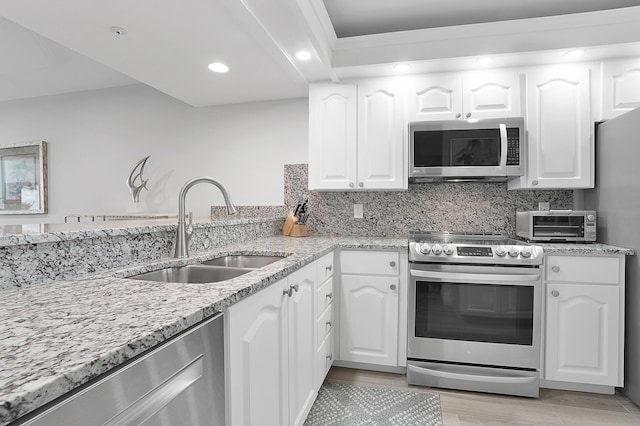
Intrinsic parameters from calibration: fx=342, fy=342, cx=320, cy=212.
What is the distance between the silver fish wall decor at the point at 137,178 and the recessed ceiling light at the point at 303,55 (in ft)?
6.92

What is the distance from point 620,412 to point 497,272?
96cm

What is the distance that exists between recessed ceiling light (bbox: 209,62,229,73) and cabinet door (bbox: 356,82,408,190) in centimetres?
97

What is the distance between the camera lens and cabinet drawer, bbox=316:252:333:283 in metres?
1.93

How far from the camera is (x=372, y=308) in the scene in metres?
2.27

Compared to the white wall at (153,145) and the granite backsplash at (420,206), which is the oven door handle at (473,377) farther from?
the white wall at (153,145)

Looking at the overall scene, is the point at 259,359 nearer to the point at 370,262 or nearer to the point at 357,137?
the point at 370,262

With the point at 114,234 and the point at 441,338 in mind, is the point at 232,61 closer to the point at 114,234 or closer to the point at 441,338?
the point at 114,234

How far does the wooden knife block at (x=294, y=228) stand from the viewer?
9.09 ft

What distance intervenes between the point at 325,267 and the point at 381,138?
1076mm

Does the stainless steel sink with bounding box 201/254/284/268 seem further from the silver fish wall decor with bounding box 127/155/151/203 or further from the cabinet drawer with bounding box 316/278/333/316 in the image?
the silver fish wall decor with bounding box 127/155/151/203

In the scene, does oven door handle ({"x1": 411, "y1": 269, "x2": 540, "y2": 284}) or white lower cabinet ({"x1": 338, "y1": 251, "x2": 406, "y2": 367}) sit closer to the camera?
oven door handle ({"x1": 411, "y1": 269, "x2": 540, "y2": 284})

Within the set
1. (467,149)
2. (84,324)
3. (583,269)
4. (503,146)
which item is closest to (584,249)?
(583,269)

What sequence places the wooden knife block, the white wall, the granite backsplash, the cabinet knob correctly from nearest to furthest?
1. the cabinet knob
2. the granite backsplash
3. the wooden knife block
4. the white wall

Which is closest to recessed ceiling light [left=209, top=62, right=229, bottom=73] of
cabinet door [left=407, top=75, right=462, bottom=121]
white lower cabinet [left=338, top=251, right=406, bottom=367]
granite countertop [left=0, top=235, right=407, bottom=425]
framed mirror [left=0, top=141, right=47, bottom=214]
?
cabinet door [left=407, top=75, right=462, bottom=121]
